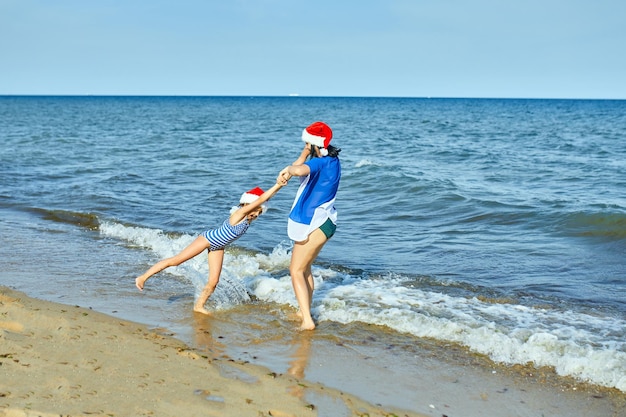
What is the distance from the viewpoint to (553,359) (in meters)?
6.00

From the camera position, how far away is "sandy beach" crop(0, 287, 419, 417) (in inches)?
175

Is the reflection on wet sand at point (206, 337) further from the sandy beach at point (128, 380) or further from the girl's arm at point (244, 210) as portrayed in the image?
the girl's arm at point (244, 210)

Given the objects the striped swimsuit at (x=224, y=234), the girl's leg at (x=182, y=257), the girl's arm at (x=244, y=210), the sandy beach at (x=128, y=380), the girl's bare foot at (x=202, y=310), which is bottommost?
the girl's bare foot at (x=202, y=310)

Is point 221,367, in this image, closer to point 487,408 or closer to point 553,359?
point 487,408

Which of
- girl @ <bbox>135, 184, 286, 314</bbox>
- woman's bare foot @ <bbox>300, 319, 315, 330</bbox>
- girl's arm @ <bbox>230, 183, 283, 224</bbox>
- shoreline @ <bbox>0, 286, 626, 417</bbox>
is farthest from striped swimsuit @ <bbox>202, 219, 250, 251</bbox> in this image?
woman's bare foot @ <bbox>300, 319, 315, 330</bbox>

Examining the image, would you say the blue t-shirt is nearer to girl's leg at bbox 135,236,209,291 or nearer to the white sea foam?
girl's leg at bbox 135,236,209,291

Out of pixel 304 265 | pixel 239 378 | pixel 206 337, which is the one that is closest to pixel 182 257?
pixel 206 337

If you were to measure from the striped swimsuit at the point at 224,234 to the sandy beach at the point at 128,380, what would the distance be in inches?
50.0

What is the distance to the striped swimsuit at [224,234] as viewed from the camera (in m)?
7.05

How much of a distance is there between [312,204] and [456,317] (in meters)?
1.98

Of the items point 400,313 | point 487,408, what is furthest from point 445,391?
point 400,313

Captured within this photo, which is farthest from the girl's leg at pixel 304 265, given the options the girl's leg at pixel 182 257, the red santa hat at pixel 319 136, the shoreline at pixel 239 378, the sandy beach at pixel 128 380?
the sandy beach at pixel 128 380

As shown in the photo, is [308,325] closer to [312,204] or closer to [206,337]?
[206,337]

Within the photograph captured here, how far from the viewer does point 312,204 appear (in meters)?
6.67
